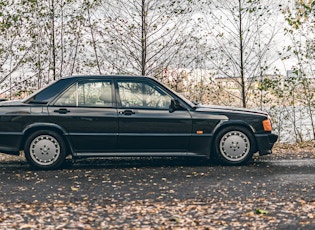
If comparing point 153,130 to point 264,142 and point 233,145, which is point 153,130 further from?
point 264,142

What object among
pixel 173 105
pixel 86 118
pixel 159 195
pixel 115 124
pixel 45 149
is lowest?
pixel 159 195

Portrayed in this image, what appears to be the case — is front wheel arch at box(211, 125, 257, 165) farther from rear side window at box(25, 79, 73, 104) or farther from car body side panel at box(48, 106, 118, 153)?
rear side window at box(25, 79, 73, 104)

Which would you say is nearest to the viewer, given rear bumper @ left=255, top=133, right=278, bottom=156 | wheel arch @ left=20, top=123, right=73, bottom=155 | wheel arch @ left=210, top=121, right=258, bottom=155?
wheel arch @ left=20, top=123, right=73, bottom=155

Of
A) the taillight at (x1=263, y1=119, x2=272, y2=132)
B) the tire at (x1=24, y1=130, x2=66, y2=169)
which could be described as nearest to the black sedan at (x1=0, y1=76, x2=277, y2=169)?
the tire at (x1=24, y1=130, x2=66, y2=169)

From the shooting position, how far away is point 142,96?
9094 mm

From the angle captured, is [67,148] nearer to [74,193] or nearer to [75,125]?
[75,125]

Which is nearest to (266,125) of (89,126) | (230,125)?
(230,125)

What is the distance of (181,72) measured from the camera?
51.9 ft

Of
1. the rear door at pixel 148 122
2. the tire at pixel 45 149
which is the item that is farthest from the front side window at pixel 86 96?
the tire at pixel 45 149

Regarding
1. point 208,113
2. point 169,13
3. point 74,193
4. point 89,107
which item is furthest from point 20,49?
point 74,193

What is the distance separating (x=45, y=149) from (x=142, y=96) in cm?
195

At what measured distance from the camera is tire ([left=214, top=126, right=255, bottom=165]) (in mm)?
9203

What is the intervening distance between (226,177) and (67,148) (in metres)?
2.88

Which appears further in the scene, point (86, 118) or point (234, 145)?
point (234, 145)
